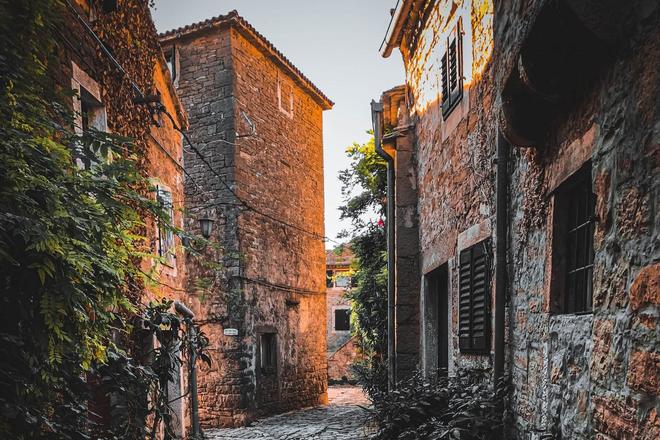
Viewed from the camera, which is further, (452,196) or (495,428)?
(452,196)

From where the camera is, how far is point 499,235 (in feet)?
11.5

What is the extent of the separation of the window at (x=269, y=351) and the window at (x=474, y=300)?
7.92 metres

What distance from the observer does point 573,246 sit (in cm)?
260

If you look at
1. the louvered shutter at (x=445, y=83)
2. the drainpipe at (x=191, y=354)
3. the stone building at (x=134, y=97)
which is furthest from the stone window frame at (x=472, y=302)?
the drainpipe at (x=191, y=354)

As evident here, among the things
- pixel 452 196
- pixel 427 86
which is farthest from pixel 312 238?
pixel 452 196

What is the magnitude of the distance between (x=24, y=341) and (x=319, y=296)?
40.8ft

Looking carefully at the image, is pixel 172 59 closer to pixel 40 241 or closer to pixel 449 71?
pixel 449 71

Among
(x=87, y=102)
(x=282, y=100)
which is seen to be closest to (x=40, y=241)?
(x=87, y=102)

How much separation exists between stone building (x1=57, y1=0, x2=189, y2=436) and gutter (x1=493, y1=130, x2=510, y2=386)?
8.04 ft

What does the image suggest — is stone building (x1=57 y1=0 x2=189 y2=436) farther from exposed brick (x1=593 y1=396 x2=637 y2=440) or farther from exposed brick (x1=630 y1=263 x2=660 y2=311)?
exposed brick (x1=630 y1=263 x2=660 y2=311)

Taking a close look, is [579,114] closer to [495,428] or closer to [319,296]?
[495,428]

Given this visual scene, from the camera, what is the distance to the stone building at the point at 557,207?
1690 mm

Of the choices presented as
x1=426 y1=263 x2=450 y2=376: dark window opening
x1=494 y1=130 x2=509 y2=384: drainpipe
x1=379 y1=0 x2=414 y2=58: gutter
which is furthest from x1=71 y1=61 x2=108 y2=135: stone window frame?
x1=426 y1=263 x2=450 y2=376: dark window opening

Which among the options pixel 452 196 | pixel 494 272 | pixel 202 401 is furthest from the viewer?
pixel 202 401
